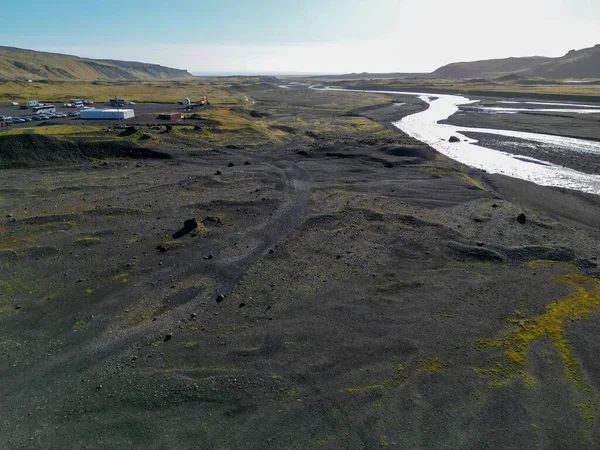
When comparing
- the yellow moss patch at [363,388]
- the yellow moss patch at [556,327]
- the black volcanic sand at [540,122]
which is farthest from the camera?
the black volcanic sand at [540,122]

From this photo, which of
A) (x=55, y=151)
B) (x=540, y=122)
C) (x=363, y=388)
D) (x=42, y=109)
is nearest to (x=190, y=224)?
(x=363, y=388)

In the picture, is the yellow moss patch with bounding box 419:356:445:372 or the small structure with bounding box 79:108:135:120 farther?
the small structure with bounding box 79:108:135:120

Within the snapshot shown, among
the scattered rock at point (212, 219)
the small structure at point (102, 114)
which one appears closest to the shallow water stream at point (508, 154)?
the scattered rock at point (212, 219)

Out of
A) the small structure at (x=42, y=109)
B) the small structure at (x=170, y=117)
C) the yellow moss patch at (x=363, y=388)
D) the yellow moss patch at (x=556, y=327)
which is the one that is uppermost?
the small structure at (x=42, y=109)

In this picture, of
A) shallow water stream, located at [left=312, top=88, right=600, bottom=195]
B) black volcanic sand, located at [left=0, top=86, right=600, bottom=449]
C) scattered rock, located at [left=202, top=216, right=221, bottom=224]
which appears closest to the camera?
black volcanic sand, located at [left=0, top=86, right=600, bottom=449]

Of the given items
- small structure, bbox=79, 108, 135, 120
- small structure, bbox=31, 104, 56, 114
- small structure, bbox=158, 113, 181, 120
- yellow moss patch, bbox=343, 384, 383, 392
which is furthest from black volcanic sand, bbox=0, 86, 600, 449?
small structure, bbox=31, 104, 56, 114

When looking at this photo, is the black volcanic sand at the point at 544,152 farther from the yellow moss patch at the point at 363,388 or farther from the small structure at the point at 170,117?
the small structure at the point at 170,117

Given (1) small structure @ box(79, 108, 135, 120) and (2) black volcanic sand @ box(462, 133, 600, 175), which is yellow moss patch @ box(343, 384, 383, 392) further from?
(1) small structure @ box(79, 108, 135, 120)

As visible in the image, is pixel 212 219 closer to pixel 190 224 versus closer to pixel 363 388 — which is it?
pixel 190 224
